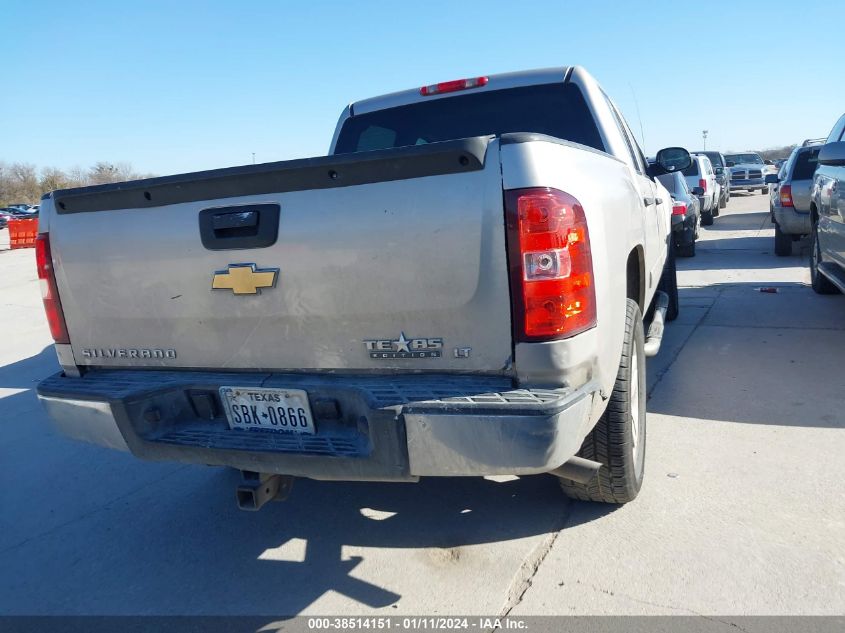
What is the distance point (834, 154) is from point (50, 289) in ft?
16.6

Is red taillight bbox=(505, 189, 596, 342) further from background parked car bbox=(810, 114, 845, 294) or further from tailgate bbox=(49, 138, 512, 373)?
background parked car bbox=(810, 114, 845, 294)

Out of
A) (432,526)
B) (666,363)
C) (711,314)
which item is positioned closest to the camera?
(432,526)

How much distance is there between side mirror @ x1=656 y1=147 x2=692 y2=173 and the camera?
16.8 feet

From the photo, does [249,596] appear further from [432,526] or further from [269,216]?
[269,216]

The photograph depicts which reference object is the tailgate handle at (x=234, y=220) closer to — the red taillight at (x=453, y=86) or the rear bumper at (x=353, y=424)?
the rear bumper at (x=353, y=424)

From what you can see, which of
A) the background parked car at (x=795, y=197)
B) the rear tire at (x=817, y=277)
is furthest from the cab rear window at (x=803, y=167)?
the rear tire at (x=817, y=277)

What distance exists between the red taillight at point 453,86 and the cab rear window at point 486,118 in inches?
2.1

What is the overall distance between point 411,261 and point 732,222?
57.1 feet

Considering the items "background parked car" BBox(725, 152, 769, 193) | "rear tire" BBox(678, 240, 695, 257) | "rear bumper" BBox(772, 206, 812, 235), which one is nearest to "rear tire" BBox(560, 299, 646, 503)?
"rear bumper" BBox(772, 206, 812, 235)

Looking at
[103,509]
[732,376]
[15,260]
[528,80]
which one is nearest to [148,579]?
[103,509]

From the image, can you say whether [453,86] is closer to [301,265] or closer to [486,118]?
[486,118]

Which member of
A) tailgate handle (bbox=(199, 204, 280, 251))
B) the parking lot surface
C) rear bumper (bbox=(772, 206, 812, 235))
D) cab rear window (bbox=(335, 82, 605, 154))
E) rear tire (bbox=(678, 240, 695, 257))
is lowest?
rear tire (bbox=(678, 240, 695, 257))

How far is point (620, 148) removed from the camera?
4.22 meters

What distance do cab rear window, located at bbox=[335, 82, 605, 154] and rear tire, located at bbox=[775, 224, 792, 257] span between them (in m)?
7.82
